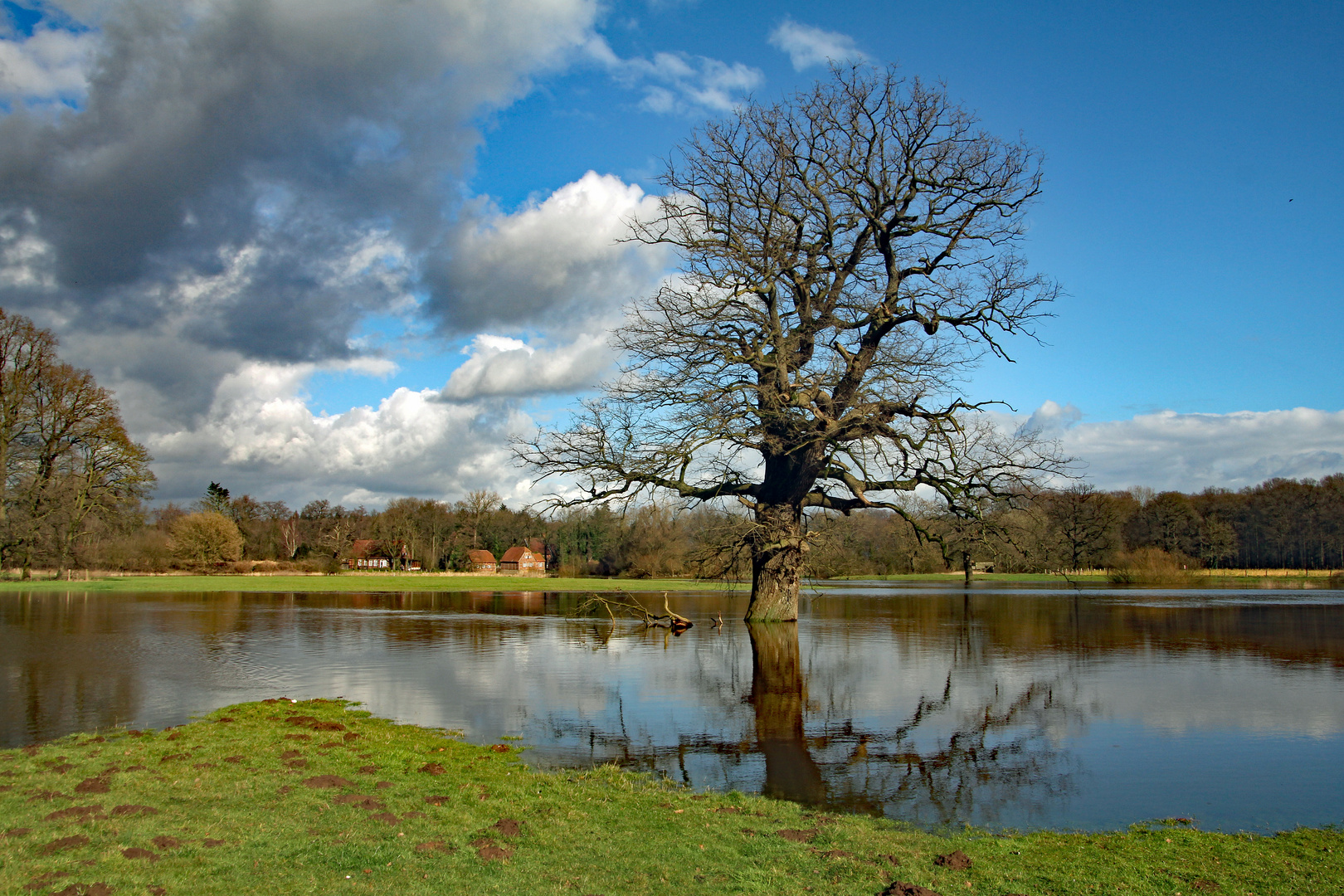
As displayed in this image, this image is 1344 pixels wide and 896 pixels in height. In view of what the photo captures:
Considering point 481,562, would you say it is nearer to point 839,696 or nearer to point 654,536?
point 654,536

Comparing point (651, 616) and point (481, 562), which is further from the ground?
point (651, 616)

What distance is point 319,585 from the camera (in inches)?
2486

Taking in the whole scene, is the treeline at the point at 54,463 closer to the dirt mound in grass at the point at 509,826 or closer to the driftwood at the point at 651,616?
the driftwood at the point at 651,616

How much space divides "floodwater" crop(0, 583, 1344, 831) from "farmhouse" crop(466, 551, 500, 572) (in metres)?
73.6

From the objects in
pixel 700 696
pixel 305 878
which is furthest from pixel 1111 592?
pixel 305 878

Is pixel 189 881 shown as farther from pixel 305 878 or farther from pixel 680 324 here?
pixel 680 324

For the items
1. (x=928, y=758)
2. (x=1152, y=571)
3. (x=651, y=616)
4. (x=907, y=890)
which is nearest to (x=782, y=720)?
(x=928, y=758)

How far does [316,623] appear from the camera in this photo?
30375mm

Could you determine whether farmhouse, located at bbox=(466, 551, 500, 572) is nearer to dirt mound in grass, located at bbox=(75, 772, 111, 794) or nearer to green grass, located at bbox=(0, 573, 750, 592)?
green grass, located at bbox=(0, 573, 750, 592)

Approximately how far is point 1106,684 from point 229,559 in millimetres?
84014

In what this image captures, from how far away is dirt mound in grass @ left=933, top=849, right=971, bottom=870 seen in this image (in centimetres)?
636

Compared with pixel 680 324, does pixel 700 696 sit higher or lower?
lower

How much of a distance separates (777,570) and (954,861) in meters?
20.4

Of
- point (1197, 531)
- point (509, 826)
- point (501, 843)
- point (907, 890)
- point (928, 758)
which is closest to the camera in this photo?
point (907, 890)
